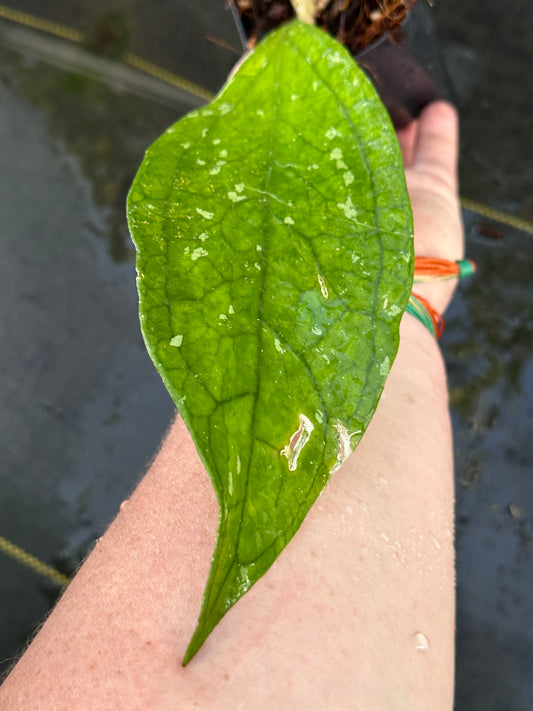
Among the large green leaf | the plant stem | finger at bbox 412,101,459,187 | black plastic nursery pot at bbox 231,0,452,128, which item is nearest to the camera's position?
the large green leaf

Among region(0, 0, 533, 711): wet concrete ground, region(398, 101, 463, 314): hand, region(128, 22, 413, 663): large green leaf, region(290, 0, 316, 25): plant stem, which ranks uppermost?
region(290, 0, 316, 25): plant stem

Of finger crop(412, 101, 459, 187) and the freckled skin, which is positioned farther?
finger crop(412, 101, 459, 187)

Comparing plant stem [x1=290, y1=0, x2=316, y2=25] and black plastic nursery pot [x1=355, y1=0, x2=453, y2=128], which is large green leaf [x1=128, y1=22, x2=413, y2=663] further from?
black plastic nursery pot [x1=355, y1=0, x2=453, y2=128]

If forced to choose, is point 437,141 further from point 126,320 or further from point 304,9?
point 126,320

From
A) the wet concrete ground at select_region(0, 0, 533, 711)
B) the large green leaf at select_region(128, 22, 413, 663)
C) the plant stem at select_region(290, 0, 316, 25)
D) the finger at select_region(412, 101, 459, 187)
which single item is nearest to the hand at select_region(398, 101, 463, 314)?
the finger at select_region(412, 101, 459, 187)

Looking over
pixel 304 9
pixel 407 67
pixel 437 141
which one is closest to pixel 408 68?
pixel 407 67

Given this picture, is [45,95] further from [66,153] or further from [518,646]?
[518,646]

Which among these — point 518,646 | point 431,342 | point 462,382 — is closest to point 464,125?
point 462,382
